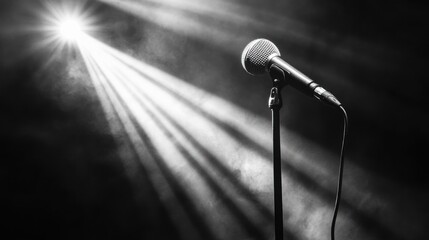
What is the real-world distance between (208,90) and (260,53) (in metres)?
2.10

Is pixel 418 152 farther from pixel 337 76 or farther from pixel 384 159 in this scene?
pixel 337 76

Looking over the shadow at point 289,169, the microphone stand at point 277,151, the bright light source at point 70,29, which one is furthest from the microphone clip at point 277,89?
the bright light source at point 70,29

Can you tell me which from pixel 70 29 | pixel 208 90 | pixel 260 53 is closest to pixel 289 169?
pixel 208 90

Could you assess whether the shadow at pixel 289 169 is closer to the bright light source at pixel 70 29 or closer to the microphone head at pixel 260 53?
the bright light source at pixel 70 29

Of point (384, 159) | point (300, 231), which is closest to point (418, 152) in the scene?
point (384, 159)

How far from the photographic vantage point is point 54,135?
3.12 m

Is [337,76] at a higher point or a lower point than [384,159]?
higher

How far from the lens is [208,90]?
346 centimetres

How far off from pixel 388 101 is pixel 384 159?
23.0 inches

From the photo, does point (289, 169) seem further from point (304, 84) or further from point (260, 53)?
point (304, 84)

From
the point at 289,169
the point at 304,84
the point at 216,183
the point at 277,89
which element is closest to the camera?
the point at 304,84

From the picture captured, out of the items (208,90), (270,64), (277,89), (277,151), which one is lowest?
(277,151)

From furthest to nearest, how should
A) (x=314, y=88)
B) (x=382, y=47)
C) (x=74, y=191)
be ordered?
1. (x=382, y=47)
2. (x=74, y=191)
3. (x=314, y=88)

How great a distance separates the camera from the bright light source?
321cm
